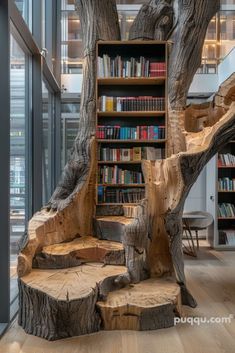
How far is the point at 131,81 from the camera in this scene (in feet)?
14.6

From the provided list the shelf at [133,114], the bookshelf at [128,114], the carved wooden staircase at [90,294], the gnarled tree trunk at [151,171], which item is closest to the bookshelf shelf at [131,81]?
the bookshelf at [128,114]

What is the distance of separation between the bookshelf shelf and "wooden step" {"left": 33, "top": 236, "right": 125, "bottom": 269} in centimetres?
205

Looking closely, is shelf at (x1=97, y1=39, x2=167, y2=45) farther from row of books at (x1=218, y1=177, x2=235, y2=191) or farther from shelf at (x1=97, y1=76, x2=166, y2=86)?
row of books at (x1=218, y1=177, x2=235, y2=191)

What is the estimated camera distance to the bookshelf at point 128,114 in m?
4.36

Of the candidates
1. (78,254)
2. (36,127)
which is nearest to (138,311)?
(78,254)

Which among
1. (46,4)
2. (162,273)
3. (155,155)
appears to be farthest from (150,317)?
(46,4)

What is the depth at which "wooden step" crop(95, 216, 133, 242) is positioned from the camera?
371cm

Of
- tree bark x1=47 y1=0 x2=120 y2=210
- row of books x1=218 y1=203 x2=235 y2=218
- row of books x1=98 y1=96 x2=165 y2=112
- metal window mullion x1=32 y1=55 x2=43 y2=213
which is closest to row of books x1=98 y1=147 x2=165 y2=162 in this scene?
Result: tree bark x1=47 y1=0 x2=120 y2=210

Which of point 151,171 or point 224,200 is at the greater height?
point 151,171

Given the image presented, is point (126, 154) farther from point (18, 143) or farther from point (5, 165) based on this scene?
point (5, 165)

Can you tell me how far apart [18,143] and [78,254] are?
1.40 m

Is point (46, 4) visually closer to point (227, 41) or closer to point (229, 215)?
point (227, 41)

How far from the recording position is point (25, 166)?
4086 mm

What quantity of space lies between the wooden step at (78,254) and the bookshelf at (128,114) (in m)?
0.98
